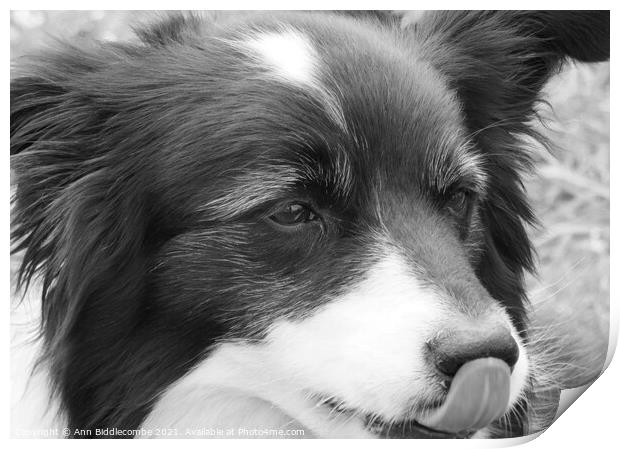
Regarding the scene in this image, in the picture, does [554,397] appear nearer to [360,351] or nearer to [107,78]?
[360,351]

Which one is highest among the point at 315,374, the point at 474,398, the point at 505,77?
the point at 505,77

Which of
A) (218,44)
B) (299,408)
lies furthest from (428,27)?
(299,408)

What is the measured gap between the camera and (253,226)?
10.0ft

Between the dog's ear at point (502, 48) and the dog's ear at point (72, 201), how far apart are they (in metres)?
1.22

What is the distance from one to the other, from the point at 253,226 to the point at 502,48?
125 cm

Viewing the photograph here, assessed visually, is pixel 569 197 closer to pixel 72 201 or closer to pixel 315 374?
pixel 315 374

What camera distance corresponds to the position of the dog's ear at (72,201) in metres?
3.16

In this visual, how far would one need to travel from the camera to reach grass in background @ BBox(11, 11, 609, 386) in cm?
339

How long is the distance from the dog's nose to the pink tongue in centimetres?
2

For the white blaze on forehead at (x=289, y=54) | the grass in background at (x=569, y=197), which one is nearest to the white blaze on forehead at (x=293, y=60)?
the white blaze on forehead at (x=289, y=54)

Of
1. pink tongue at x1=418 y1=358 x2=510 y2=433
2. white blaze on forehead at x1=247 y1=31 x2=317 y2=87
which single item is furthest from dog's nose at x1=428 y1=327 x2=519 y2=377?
white blaze on forehead at x1=247 y1=31 x2=317 y2=87

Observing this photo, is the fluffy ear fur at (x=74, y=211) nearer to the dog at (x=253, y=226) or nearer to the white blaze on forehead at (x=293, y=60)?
the dog at (x=253, y=226)

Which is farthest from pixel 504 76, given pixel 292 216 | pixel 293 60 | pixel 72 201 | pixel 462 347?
pixel 72 201

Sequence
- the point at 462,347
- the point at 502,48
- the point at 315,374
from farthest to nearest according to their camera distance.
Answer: the point at 502,48 → the point at 315,374 → the point at 462,347
